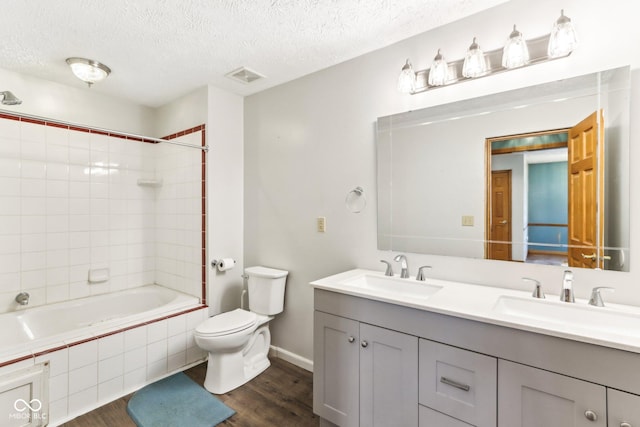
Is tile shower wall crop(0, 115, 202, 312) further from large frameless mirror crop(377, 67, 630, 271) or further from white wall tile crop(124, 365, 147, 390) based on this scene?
large frameless mirror crop(377, 67, 630, 271)

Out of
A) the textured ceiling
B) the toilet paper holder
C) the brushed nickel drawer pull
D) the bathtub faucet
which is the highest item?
the textured ceiling

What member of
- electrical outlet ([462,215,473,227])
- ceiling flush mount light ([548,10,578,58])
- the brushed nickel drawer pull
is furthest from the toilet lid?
ceiling flush mount light ([548,10,578,58])

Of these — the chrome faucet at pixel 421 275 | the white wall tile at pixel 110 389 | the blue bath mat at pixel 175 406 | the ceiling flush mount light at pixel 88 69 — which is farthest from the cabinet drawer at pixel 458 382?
the ceiling flush mount light at pixel 88 69

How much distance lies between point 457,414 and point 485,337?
0.36 m

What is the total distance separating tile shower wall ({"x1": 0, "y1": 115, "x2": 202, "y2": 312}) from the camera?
7.80ft

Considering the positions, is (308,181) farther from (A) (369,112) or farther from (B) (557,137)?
(B) (557,137)

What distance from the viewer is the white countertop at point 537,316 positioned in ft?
3.42

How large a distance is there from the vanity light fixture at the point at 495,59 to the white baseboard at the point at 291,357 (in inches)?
83.0

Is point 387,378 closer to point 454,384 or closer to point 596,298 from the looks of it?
point 454,384

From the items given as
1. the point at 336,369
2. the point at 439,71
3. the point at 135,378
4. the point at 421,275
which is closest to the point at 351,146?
the point at 439,71

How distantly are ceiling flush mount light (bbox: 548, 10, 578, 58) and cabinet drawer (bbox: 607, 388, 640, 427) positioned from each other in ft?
4.54

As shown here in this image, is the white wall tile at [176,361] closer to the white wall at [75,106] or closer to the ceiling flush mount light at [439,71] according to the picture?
the white wall at [75,106]

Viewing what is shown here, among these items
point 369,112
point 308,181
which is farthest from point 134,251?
point 369,112

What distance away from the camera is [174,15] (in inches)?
67.0
